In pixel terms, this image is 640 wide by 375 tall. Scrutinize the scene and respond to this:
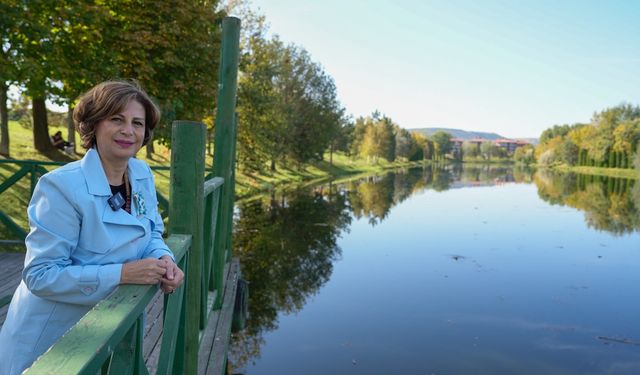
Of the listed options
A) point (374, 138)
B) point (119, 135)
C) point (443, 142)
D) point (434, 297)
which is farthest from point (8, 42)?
point (443, 142)

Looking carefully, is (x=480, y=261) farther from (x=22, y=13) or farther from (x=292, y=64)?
(x=292, y=64)

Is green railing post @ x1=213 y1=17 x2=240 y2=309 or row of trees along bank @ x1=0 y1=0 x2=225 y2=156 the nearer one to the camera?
green railing post @ x1=213 y1=17 x2=240 y2=309

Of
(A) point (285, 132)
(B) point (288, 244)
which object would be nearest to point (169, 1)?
(B) point (288, 244)

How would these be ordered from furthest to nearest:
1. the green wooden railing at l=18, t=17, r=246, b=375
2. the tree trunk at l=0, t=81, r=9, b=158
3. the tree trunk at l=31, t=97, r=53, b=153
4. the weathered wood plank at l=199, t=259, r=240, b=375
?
1. the tree trunk at l=31, t=97, r=53, b=153
2. the tree trunk at l=0, t=81, r=9, b=158
3. the weathered wood plank at l=199, t=259, r=240, b=375
4. the green wooden railing at l=18, t=17, r=246, b=375

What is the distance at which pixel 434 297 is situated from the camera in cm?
994

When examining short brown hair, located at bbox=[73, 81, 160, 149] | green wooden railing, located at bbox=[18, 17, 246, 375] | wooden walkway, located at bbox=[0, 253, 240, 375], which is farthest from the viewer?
wooden walkway, located at bbox=[0, 253, 240, 375]

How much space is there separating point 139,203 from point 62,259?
44 centimetres

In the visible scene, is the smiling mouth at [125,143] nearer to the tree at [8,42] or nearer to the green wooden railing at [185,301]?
the green wooden railing at [185,301]

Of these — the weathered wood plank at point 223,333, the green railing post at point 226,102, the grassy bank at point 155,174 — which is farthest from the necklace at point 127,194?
the grassy bank at point 155,174

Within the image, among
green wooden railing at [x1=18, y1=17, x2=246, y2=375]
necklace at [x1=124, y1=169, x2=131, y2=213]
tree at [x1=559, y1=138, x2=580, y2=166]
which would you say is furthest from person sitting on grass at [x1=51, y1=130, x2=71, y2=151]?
tree at [x1=559, y1=138, x2=580, y2=166]

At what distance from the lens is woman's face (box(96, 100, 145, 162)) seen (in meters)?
2.00

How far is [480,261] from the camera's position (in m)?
13.2

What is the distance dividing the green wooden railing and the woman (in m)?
0.14

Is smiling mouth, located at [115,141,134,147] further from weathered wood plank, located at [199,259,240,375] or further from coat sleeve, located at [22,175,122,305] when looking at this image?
weathered wood plank, located at [199,259,240,375]
